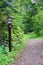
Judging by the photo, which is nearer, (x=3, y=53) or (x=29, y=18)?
(x=3, y=53)

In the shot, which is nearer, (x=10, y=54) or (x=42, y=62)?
(x=42, y=62)

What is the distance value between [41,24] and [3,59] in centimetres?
1884

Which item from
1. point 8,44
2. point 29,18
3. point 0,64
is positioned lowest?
point 29,18

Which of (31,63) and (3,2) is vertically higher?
(3,2)

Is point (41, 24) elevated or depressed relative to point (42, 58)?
depressed

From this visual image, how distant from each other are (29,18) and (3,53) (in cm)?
2478

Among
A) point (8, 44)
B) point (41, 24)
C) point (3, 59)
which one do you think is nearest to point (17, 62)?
Answer: point (3, 59)

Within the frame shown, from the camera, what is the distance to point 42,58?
1059 centimetres

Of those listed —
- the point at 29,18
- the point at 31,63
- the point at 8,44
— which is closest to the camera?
the point at 31,63

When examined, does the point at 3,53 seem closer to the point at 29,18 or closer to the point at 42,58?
the point at 42,58

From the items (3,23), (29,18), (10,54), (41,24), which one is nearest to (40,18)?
(41,24)

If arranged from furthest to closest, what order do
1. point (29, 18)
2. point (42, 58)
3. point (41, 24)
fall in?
point (29, 18)
point (41, 24)
point (42, 58)

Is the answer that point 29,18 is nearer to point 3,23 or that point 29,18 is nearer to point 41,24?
point 41,24

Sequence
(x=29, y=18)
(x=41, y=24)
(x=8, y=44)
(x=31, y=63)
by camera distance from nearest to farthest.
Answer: (x=31, y=63) < (x=8, y=44) < (x=41, y=24) < (x=29, y=18)
